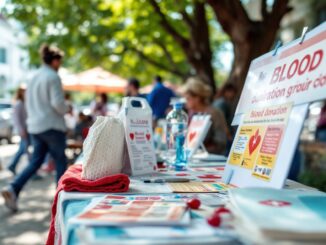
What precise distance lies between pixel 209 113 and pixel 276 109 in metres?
2.69

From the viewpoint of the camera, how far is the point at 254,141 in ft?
5.74

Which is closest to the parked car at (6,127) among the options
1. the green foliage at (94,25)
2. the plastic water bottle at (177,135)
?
the green foliage at (94,25)

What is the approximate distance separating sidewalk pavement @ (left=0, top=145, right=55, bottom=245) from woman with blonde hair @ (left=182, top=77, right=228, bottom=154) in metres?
1.83

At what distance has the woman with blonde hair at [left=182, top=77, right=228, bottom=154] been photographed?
168 inches

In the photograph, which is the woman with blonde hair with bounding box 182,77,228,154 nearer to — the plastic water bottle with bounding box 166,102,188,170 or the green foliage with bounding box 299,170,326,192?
the plastic water bottle with bounding box 166,102,188,170

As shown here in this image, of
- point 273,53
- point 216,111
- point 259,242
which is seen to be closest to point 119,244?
point 259,242

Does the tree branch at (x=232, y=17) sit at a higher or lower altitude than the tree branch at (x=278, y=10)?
lower

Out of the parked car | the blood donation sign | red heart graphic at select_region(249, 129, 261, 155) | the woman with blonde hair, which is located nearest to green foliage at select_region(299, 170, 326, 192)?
the woman with blonde hair

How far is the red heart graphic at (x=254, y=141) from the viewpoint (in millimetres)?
1720

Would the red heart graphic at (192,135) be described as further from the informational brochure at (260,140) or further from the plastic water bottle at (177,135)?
the informational brochure at (260,140)

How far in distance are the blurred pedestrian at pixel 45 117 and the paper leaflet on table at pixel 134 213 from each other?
360 cm

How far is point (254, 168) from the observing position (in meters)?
1.66

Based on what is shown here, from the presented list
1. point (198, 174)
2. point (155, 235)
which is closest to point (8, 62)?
point (198, 174)

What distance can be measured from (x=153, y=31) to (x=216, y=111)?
22.6 ft
